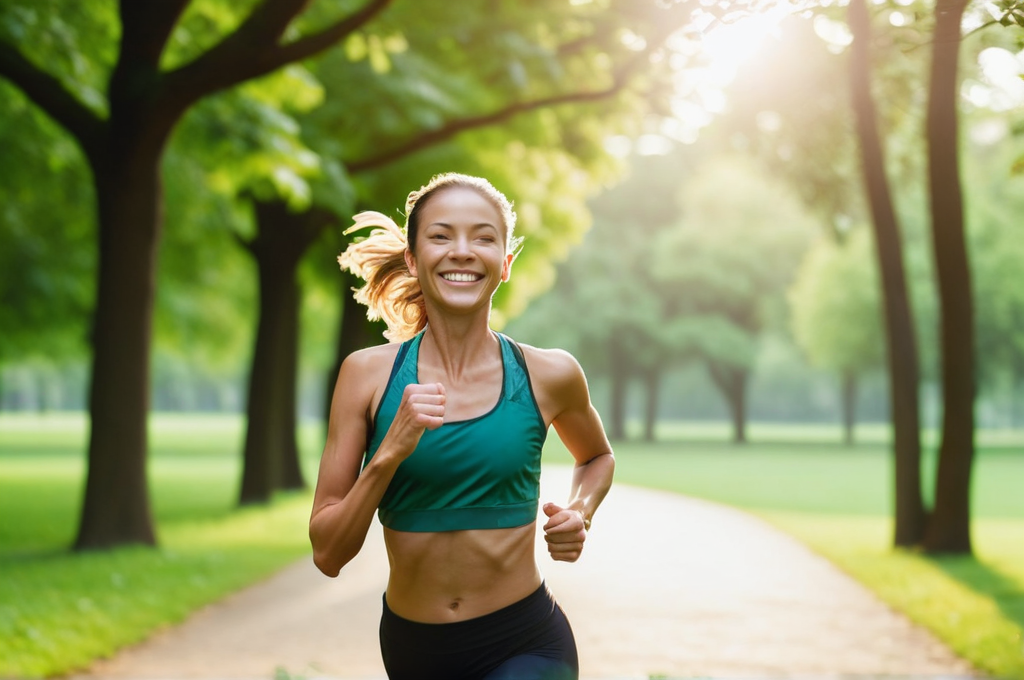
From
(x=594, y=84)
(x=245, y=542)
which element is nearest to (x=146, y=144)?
(x=245, y=542)

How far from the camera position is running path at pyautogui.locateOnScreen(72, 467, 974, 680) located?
7961mm

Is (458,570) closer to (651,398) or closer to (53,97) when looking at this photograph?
(53,97)

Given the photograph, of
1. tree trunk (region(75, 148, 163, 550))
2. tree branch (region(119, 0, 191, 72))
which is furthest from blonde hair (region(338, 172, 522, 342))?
tree trunk (region(75, 148, 163, 550))

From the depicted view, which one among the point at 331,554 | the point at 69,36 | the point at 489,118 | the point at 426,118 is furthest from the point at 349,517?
the point at 426,118

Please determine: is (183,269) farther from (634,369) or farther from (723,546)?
(634,369)

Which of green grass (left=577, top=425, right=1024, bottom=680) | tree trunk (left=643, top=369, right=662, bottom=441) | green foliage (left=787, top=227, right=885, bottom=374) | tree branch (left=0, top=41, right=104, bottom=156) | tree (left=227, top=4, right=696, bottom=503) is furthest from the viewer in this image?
tree trunk (left=643, top=369, right=662, bottom=441)

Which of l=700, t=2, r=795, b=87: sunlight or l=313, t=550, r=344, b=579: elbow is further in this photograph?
l=700, t=2, r=795, b=87: sunlight

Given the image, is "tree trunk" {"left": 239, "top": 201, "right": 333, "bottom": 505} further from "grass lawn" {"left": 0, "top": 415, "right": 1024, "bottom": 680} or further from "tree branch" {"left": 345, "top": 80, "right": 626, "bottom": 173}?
"tree branch" {"left": 345, "top": 80, "right": 626, "bottom": 173}

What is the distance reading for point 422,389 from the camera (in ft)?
9.21

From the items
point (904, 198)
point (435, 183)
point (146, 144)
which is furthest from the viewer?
point (904, 198)

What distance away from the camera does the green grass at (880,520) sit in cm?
934

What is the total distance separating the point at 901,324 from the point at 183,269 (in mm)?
15622

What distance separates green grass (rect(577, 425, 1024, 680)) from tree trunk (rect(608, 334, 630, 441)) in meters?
4.73

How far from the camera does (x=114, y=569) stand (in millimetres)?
11164
